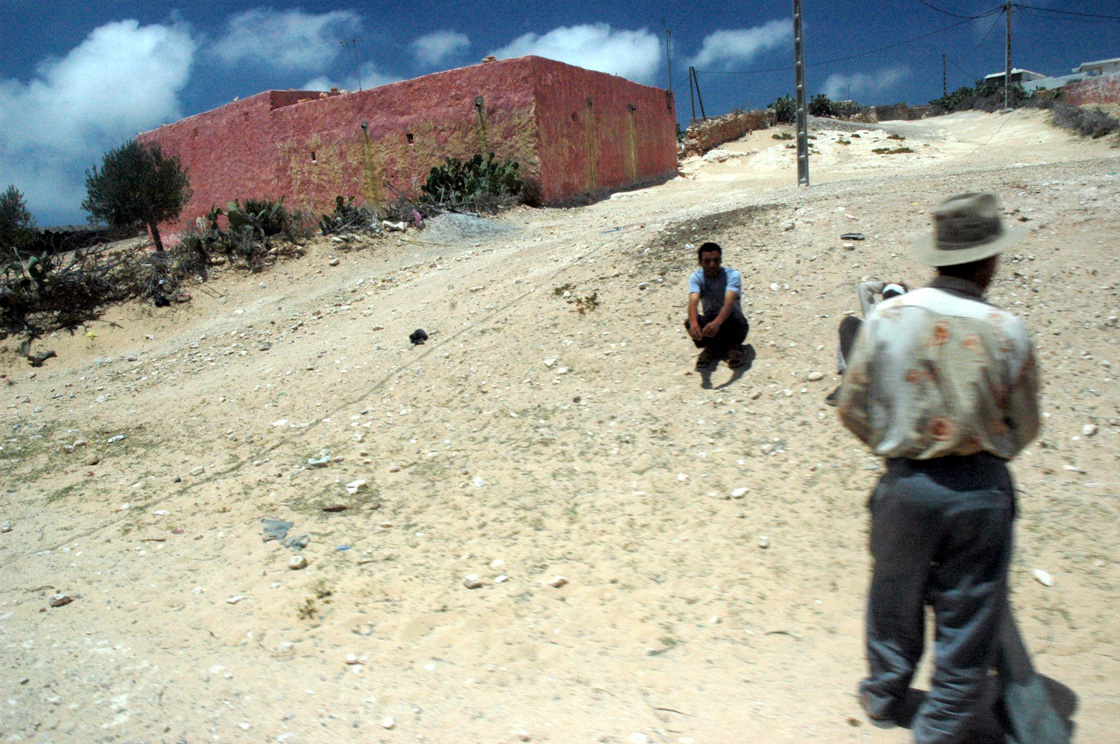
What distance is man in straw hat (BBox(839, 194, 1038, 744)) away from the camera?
1783 mm

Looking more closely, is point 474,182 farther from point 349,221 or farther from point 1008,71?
point 1008,71

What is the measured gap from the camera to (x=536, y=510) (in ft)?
12.7

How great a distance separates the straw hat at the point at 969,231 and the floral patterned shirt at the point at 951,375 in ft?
0.22

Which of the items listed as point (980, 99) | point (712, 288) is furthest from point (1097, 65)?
point (712, 288)

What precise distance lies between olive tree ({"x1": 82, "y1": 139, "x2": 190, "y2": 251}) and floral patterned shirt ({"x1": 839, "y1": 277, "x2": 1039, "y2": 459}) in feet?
51.1

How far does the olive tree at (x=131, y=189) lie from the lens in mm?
14883

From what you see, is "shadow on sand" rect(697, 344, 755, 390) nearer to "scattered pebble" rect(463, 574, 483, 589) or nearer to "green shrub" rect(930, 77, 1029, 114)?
"scattered pebble" rect(463, 574, 483, 589)

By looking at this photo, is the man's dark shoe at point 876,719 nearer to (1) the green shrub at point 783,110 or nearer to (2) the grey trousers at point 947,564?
(2) the grey trousers at point 947,564

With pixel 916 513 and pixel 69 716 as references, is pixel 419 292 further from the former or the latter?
pixel 916 513

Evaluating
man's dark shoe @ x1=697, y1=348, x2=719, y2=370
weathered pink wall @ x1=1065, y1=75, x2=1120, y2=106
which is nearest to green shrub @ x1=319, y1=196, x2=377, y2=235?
man's dark shoe @ x1=697, y1=348, x2=719, y2=370

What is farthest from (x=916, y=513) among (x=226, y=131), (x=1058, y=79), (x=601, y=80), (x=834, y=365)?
(x=1058, y=79)

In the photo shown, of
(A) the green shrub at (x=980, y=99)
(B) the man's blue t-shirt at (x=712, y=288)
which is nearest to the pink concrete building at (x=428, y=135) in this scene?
(B) the man's blue t-shirt at (x=712, y=288)

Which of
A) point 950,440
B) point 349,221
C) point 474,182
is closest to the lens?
point 950,440

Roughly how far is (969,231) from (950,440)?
21.7 inches
